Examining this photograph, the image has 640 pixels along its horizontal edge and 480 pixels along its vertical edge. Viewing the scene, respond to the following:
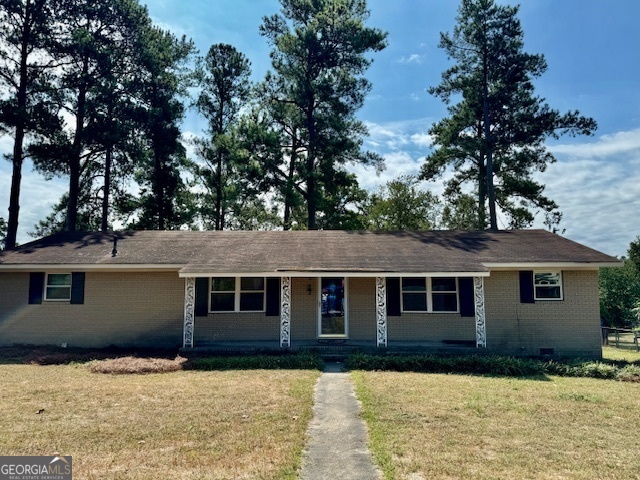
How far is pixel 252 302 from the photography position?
13.9m

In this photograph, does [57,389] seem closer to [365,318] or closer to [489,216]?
[365,318]

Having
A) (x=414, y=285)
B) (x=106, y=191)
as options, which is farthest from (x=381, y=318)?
(x=106, y=191)

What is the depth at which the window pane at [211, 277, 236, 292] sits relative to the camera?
45.8 feet

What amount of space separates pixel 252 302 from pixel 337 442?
28.2 ft

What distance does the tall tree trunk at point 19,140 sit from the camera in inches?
821

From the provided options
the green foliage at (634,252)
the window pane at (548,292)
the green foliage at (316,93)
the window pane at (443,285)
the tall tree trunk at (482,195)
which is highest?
the green foliage at (316,93)

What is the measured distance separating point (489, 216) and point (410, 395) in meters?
20.9

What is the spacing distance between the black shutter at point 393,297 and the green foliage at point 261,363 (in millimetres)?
3145

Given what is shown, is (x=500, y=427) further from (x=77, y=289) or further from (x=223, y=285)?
(x=77, y=289)

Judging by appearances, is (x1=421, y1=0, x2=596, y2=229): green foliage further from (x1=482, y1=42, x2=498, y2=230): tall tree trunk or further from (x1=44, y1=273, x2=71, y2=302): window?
(x1=44, y1=273, x2=71, y2=302): window

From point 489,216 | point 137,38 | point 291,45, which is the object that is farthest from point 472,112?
point 137,38

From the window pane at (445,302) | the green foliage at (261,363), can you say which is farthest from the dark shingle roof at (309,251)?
the green foliage at (261,363)

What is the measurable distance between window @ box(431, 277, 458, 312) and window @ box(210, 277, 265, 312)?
5523 mm

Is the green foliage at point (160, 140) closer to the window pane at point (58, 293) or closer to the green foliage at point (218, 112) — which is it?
the green foliage at point (218, 112)
